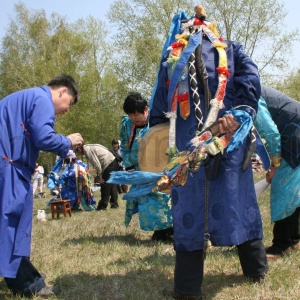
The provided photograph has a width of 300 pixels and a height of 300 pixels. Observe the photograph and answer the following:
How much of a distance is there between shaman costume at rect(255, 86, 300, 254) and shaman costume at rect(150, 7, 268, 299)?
0.73m

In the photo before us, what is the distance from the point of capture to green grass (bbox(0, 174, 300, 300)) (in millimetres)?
2919

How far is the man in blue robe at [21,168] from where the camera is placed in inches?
111

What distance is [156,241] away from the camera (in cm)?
482

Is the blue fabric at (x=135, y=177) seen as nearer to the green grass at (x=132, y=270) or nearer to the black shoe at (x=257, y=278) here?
the green grass at (x=132, y=270)

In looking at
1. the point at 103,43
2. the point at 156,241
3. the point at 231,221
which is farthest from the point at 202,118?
the point at 103,43

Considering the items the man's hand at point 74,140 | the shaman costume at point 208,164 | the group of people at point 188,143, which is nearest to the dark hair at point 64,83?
the group of people at point 188,143

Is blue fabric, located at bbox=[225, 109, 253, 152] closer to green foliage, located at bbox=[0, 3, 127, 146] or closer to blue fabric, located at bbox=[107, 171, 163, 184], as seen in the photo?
blue fabric, located at bbox=[107, 171, 163, 184]

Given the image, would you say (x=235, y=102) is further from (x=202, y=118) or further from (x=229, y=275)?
(x=229, y=275)

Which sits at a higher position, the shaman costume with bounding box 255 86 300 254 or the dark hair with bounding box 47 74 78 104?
the dark hair with bounding box 47 74 78 104

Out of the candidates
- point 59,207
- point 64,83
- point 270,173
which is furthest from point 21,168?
point 59,207

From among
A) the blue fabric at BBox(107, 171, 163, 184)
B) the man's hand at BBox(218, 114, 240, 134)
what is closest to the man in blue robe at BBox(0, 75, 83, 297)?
the blue fabric at BBox(107, 171, 163, 184)

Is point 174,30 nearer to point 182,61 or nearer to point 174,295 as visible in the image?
point 182,61

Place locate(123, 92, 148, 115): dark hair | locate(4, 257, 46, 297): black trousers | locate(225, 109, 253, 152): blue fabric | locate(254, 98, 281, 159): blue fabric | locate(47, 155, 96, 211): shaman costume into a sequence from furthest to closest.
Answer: locate(47, 155, 96, 211): shaman costume
locate(123, 92, 148, 115): dark hair
locate(254, 98, 281, 159): blue fabric
locate(4, 257, 46, 297): black trousers
locate(225, 109, 253, 152): blue fabric

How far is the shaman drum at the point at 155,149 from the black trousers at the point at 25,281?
3.55 ft
